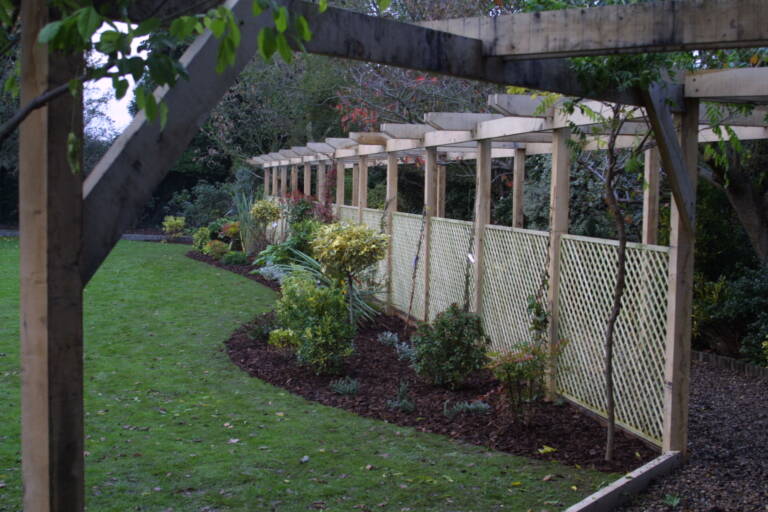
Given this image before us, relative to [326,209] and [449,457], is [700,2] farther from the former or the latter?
[326,209]

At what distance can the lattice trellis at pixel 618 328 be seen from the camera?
5039 millimetres

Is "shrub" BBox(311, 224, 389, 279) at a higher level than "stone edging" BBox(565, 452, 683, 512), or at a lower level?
higher

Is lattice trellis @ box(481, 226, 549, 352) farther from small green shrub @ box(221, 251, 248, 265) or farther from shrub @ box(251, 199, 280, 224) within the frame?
shrub @ box(251, 199, 280, 224)

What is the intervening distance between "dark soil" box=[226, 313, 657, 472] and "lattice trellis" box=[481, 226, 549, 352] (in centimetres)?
52

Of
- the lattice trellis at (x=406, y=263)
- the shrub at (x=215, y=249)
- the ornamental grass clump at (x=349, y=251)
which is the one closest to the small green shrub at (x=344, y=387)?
the ornamental grass clump at (x=349, y=251)

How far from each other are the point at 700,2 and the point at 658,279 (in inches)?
93.4

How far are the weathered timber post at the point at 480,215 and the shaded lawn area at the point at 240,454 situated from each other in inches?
94.8

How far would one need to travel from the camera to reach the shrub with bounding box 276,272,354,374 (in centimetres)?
694

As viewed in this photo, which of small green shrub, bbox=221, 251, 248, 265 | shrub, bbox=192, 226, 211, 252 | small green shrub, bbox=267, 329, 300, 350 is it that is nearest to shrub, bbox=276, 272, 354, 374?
small green shrub, bbox=267, 329, 300, 350

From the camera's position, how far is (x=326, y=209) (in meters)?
14.1

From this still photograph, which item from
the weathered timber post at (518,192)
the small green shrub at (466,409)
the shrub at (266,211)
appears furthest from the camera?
the shrub at (266,211)

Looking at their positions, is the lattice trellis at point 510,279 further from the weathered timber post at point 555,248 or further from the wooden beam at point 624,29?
the wooden beam at point 624,29

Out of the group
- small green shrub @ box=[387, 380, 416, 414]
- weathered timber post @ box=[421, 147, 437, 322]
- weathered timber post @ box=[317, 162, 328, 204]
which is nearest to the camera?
small green shrub @ box=[387, 380, 416, 414]

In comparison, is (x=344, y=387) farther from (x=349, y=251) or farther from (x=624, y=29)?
(x=624, y=29)
